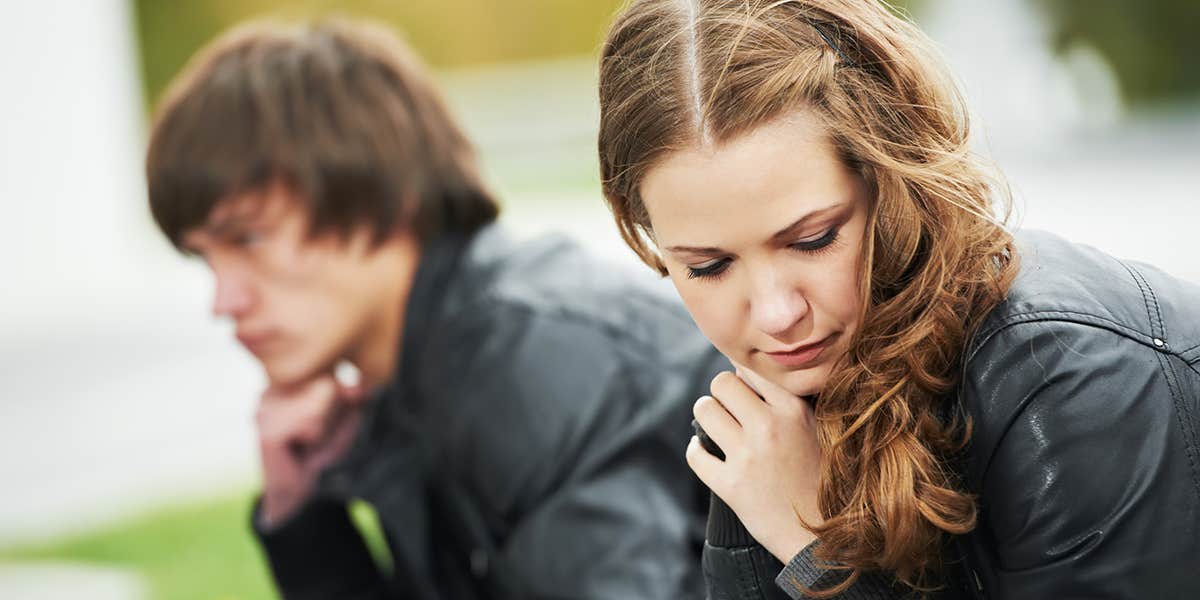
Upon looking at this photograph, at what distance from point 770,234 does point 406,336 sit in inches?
55.1

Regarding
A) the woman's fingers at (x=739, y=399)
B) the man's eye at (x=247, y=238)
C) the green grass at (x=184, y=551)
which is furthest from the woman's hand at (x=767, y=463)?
the green grass at (x=184, y=551)

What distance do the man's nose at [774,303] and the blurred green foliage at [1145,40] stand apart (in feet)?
38.7

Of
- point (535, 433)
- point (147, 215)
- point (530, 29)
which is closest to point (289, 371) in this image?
point (535, 433)

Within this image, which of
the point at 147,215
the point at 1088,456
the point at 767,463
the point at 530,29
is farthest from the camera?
the point at 530,29

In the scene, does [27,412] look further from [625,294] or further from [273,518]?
[625,294]

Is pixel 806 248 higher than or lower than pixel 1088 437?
higher

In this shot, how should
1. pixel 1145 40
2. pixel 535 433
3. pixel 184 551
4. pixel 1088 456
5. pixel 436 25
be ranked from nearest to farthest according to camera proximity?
pixel 1088 456 < pixel 535 433 < pixel 184 551 < pixel 1145 40 < pixel 436 25

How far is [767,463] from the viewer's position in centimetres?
178

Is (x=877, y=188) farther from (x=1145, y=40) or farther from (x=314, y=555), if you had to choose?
(x=1145, y=40)

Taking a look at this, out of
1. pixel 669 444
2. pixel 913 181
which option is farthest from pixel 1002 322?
pixel 669 444

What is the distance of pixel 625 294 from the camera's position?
2766 millimetres

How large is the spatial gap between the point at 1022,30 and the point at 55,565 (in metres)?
10.8

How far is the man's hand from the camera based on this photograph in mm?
3119

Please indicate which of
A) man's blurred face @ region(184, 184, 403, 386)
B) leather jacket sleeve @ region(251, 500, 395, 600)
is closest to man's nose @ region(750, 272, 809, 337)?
man's blurred face @ region(184, 184, 403, 386)
